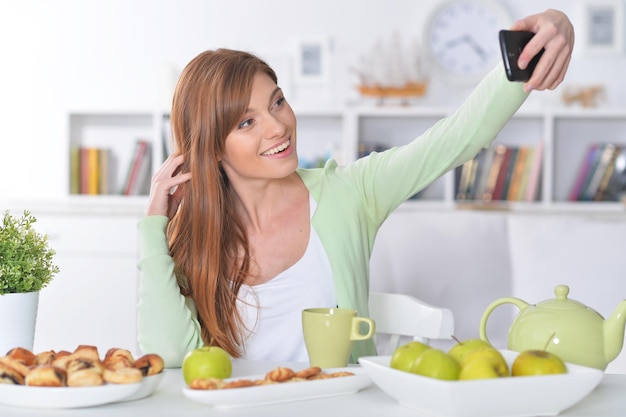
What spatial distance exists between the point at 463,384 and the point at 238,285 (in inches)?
31.9

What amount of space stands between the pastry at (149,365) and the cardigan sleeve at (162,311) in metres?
0.34

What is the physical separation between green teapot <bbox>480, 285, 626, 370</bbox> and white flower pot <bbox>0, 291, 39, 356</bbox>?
69 centimetres

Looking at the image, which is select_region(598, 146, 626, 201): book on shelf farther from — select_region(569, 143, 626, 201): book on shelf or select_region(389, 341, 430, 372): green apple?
select_region(389, 341, 430, 372): green apple

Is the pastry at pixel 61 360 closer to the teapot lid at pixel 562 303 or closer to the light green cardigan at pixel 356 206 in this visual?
the light green cardigan at pixel 356 206

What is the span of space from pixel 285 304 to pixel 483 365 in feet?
2.57

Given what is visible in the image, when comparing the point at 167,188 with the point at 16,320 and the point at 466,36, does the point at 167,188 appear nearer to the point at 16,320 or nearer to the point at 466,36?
the point at 16,320

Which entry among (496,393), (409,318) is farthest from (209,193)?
(496,393)

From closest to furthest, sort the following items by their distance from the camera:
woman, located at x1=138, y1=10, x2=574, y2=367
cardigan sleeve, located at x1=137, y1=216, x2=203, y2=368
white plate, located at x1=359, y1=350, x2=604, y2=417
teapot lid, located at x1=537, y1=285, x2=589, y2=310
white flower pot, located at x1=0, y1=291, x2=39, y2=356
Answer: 1. white plate, located at x1=359, y1=350, x2=604, y2=417
2. teapot lid, located at x1=537, y1=285, x2=589, y2=310
3. white flower pot, located at x1=0, y1=291, x2=39, y2=356
4. cardigan sleeve, located at x1=137, y1=216, x2=203, y2=368
5. woman, located at x1=138, y1=10, x2=574, y2=367

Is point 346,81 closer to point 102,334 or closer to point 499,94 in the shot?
point 102,334

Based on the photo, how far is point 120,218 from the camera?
138 inches

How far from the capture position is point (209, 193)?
174 centimetres

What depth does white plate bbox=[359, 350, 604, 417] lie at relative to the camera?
0.96 metres

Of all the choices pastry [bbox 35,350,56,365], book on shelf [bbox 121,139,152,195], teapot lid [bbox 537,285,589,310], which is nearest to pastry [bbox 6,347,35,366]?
pastry [bbox 35,350,56,365]

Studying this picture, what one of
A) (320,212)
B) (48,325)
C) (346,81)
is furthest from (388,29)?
(320,212)
